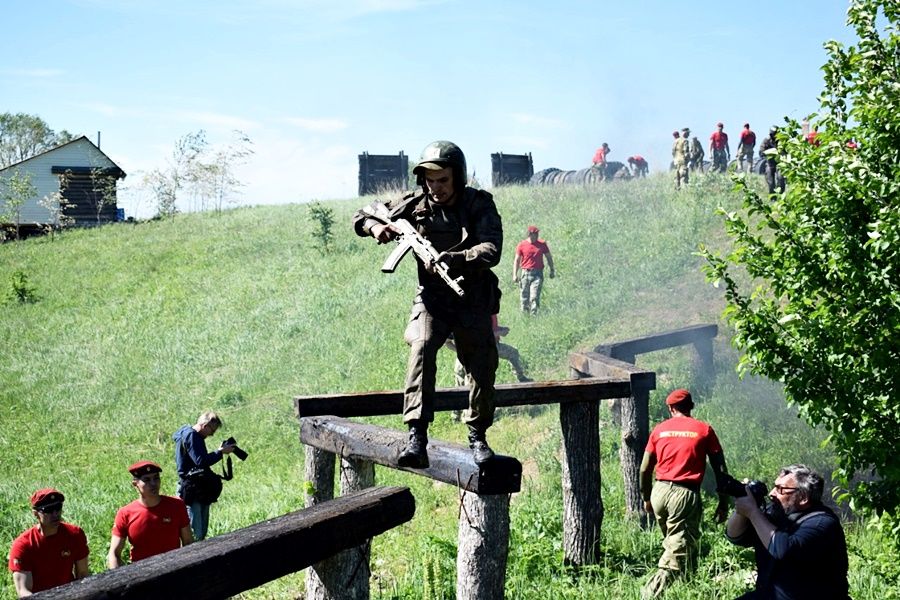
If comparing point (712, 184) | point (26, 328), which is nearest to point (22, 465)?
point (26, 328)

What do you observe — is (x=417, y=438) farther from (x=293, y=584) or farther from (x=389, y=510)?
(x=293, y=584)

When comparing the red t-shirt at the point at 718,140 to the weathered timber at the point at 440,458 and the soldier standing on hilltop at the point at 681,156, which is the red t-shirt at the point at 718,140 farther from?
the weathered timber at the point at 440,458

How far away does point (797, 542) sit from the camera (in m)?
4.94

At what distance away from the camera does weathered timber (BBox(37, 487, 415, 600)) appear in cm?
246

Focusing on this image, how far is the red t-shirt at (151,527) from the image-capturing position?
22.7ft

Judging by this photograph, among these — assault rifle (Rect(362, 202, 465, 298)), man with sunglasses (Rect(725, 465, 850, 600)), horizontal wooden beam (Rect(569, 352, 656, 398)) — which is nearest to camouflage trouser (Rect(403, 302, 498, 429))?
assault rifle (Rect(362, 202, 465, 298))

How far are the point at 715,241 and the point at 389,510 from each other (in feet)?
58.4

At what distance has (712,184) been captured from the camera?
24828 mm

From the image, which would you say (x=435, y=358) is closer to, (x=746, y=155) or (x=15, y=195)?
(x=746, y=155)

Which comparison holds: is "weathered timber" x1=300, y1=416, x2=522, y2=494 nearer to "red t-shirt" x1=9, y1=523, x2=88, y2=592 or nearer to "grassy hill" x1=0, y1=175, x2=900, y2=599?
"grassy hill" x1=0, y1=175, x2=900, y2=599

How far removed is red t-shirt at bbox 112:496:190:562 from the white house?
1526 inches

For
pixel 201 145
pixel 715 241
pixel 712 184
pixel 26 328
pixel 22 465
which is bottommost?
pixel 22 465

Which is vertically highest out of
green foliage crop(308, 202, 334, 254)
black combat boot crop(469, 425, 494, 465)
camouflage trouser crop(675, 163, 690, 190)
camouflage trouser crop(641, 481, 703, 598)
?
camouflage trouser crop(675, 163, 690, 190)

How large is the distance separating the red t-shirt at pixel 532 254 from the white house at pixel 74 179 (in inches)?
1232
